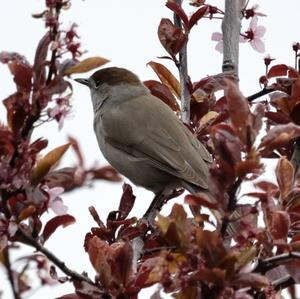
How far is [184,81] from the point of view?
4.80 metres

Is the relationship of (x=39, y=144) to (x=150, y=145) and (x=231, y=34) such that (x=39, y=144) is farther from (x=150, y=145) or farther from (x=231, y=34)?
(x=150, y=145)

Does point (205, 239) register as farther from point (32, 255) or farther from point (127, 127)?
point (127, 127)

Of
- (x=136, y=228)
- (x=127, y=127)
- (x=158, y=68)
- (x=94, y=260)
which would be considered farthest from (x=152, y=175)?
(x=94, y=260)

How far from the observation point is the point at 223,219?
251 cm

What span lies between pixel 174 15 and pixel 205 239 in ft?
8.76

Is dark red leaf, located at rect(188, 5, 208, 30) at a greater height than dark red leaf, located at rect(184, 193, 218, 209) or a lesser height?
greater

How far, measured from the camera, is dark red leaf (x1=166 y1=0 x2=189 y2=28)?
182 inches

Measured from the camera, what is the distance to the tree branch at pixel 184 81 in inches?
189

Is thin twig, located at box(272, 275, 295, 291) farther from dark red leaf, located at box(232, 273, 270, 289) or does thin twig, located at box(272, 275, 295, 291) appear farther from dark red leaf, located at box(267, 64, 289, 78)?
dark red leaf, located at box(267, 64, 289, 78)

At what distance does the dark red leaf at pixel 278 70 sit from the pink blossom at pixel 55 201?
6.43 feet

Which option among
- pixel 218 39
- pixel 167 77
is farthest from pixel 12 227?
pixel 218 39

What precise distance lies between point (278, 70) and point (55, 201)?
201 cm

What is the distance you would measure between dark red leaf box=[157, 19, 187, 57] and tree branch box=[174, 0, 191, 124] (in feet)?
0.26

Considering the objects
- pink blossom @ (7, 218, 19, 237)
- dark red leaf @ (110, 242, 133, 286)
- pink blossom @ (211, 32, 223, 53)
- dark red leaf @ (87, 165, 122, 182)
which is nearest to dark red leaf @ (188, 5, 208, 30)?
pink blossom @ (211, 32, 223, 53)
